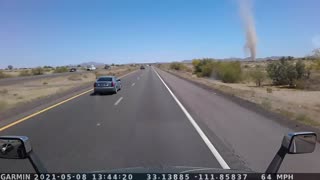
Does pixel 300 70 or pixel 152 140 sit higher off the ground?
pixel 152 140

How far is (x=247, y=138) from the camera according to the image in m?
11.8

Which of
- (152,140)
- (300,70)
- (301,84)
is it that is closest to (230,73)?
(300,70)

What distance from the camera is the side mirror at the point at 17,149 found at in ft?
14.3

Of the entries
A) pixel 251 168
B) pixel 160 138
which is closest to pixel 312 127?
pixel 160 138

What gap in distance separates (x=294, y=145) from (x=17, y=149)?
9.21 ft

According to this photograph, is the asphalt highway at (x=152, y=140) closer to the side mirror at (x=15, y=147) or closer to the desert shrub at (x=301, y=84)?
the side mirror at (x=15, y=147)

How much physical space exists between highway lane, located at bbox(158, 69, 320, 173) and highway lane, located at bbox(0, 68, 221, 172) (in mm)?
569

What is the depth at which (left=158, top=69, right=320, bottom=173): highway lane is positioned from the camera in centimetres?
860

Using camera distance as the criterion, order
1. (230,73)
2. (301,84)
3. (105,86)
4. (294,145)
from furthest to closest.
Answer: (230,73)
(301,84)
(105,86)
(294,145)

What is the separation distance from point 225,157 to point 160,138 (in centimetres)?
277

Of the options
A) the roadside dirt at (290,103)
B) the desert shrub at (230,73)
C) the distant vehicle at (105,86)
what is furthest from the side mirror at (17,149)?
the desert shrub at (230,73)

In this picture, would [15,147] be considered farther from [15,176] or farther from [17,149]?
[15,176]

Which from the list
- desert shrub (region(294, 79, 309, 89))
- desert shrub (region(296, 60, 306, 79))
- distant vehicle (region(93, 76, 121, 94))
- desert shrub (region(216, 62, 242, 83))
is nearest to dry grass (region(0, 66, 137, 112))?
distant vehicle (region(93, 76, 121, 94))

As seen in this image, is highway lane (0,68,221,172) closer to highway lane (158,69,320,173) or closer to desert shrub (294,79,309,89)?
highway lane (158,69,320,173)
